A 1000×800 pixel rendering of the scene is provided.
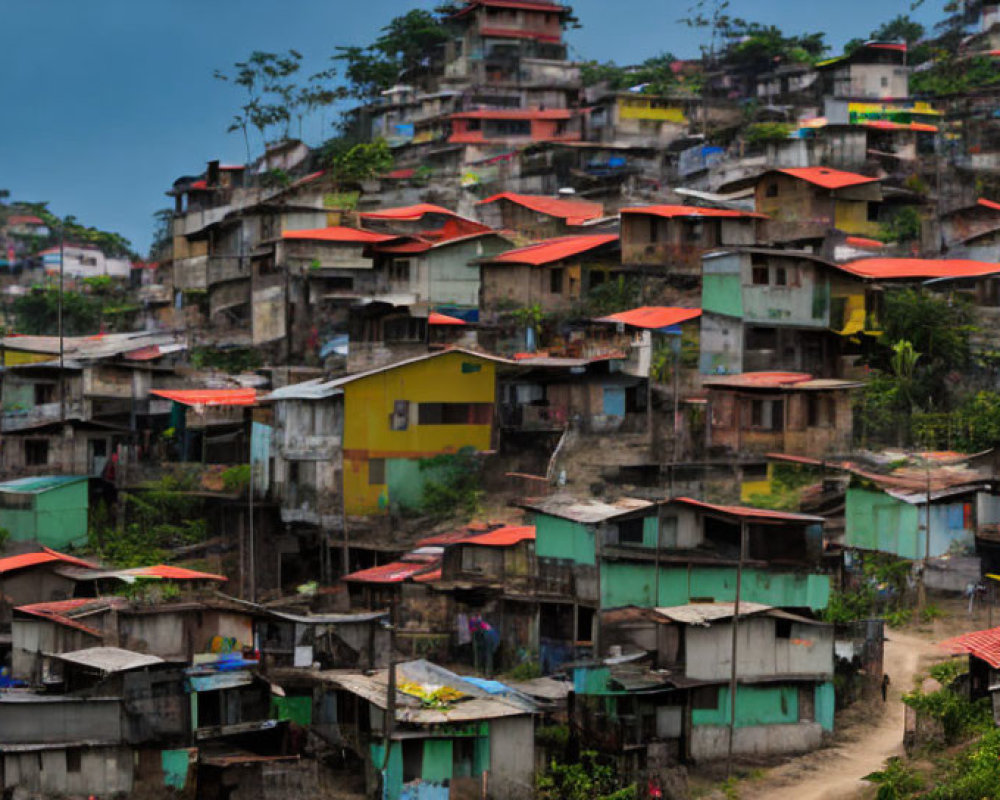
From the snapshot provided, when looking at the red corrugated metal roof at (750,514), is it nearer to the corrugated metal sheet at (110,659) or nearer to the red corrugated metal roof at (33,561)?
the corrugated metal sheet at (110,659)

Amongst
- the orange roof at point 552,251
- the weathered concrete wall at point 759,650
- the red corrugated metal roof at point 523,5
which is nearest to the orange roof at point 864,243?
the orange roof at point 552,251

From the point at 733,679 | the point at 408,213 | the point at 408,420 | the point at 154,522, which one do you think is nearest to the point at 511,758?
the point at 733,679

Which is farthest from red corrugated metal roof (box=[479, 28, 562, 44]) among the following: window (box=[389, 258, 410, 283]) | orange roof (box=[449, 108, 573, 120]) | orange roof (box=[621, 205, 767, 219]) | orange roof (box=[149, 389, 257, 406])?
orange roof (box=[149, 389, 257, 406])

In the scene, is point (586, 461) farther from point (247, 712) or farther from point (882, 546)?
point (247, 712)

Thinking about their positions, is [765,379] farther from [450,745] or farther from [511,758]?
[450,745]

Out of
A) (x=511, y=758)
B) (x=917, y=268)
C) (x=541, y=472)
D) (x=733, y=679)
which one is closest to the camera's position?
(x=511, y=758)
